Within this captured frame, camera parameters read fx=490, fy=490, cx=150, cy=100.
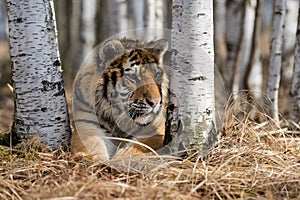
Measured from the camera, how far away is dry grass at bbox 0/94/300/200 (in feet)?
10.1

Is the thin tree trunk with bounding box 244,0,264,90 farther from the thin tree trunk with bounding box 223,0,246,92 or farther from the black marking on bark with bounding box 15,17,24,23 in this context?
the black marking on bark with bounding box 15,17,24,23

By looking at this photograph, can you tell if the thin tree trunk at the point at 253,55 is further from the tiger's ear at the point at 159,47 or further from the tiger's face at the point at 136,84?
the tiger's face at the point at 136,84

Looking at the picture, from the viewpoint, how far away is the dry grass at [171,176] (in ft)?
10.1

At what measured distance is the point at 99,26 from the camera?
1576cm

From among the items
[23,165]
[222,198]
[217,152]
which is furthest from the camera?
[217,152]

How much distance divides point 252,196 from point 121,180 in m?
0.93

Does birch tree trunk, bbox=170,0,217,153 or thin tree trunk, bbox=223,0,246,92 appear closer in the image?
birch tree trunk, bbox=170,0,217,153

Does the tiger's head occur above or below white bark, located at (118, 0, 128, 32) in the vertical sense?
below

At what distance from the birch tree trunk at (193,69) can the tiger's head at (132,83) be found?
36cm

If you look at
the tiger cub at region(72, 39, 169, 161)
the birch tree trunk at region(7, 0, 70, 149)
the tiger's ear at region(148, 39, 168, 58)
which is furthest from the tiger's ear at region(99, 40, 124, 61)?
the birch tree trunk at region(7, 0, 70, 149)

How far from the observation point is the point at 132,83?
4469 mm

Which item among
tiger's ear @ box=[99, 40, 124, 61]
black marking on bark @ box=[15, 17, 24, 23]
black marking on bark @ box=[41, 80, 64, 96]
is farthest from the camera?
tiger's ear @ box=[99, 40, 124, 61]

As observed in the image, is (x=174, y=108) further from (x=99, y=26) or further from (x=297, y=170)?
(x=99, y=26)

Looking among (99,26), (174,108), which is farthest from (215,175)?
(99,26)
